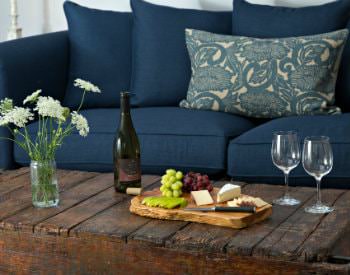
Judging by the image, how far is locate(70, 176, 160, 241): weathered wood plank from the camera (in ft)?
5.96

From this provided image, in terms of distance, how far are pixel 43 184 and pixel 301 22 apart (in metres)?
1.64

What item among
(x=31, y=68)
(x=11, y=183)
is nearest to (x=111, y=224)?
(x=11, y=183)

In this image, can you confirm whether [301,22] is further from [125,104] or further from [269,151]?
[125,104]

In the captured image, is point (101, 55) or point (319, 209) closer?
point (319, 209)

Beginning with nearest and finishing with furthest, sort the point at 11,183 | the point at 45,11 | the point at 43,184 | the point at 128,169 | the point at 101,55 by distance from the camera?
the point at 43,184
the point at 128,169
the point at 11,183
the point at 101,55
the point at 45,11

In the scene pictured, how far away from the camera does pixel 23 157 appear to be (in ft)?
10.2

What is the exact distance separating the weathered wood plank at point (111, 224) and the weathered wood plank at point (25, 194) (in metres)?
0.25

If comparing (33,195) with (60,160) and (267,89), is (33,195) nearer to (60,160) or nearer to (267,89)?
(60,160)

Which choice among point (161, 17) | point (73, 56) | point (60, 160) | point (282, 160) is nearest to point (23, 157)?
point (60, 160)

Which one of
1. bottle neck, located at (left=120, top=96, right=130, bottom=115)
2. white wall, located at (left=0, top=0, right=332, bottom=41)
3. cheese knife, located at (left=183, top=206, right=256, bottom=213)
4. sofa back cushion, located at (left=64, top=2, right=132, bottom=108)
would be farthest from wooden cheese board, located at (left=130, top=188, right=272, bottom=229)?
white wall, located at (left=0, top=0, right=332, bottom=41)

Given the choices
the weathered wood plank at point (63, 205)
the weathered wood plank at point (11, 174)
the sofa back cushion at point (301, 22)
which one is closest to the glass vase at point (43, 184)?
the weathered wood plank at point (63, 205)

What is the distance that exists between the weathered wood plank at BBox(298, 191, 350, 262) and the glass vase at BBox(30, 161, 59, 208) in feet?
2.48

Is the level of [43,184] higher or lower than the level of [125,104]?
lower

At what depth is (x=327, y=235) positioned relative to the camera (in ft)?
5.66
